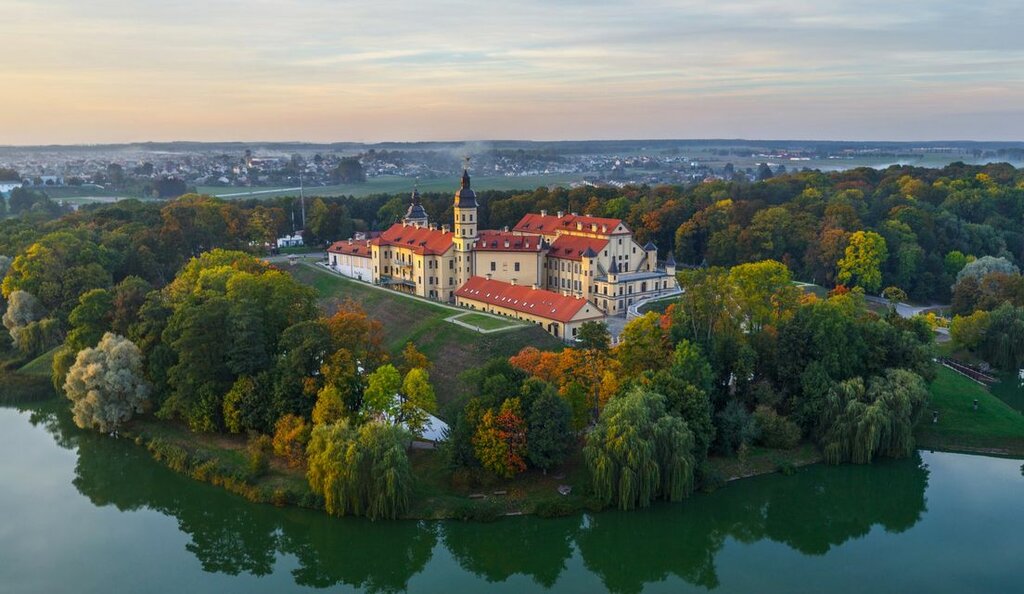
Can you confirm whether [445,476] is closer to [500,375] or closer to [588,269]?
[500,375]

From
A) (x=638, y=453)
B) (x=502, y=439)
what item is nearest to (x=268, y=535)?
(x=502, y=439)

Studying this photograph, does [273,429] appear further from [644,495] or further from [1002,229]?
[1002,229]

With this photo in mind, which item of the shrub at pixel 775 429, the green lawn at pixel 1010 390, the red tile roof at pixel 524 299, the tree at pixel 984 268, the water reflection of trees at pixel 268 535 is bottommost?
the water reflection of trees at pixel 268 535

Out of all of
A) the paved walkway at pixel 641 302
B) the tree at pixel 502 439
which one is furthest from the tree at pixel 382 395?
the paved walkway at pixel 641 302

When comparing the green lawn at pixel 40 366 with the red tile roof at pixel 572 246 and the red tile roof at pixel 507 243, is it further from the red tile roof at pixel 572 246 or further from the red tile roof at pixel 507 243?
the red tile roof at pixel 572 246

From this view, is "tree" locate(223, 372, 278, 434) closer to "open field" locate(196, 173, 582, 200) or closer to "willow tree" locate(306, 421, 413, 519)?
"willow tree" locate(306, 421, 413, 519)
